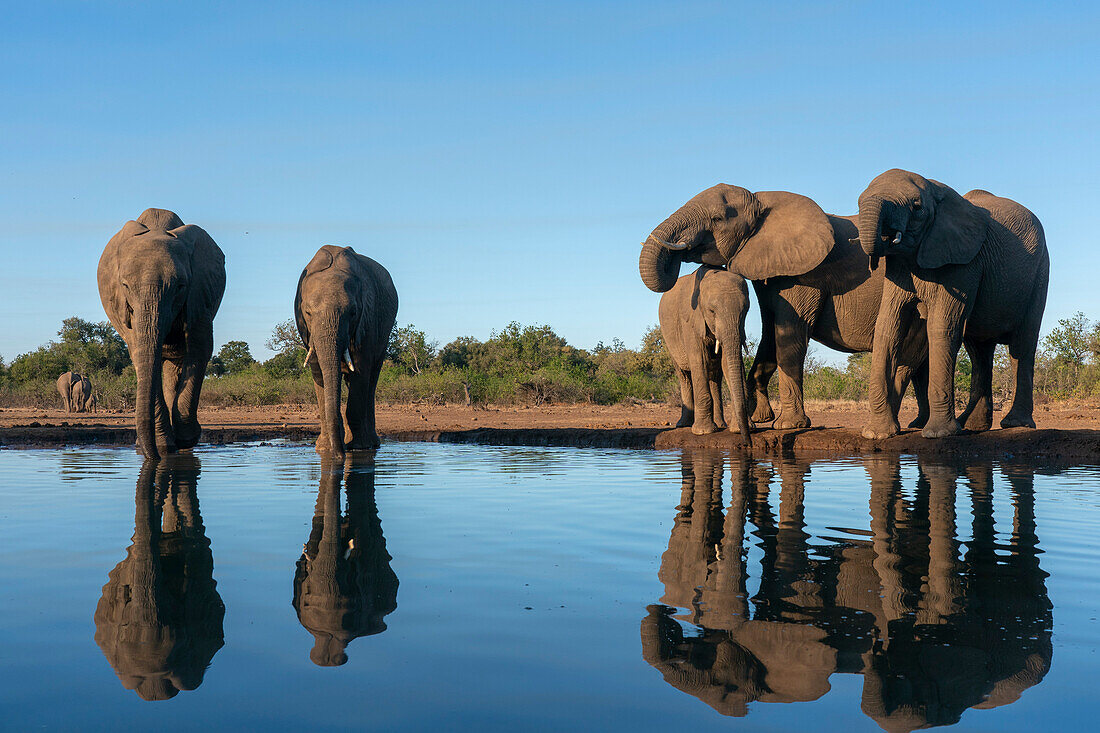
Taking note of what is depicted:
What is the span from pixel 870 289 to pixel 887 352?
1.21 meters

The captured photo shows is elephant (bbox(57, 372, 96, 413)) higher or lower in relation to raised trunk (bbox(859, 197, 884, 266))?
lower

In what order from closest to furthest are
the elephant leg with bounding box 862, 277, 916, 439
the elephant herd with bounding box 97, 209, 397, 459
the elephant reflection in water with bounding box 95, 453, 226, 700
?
1. the elephant reflection in water with bounding box 95, 453, 226, 700
2. the elephant herd with bounding box 97, 209, 397, 459
3. the elephant leg with bounding box 862, 277, 916, 439

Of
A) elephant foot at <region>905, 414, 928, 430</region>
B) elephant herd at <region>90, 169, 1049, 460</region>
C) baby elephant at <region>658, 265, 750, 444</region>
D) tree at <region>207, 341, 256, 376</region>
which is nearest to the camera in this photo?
Result: elephant herd at <region>90, 169, 1049, 460</region>

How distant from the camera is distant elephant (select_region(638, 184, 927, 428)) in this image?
11.3 m

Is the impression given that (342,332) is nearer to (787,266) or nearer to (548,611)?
(787,266)

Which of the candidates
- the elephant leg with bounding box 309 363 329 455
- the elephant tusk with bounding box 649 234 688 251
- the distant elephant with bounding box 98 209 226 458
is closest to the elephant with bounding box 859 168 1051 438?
the elephant tusk with bounding box 649 234 688 251

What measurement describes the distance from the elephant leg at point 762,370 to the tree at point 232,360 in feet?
100

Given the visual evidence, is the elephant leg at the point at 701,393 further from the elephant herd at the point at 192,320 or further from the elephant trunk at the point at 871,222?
the elephant herd at the point at 192,320

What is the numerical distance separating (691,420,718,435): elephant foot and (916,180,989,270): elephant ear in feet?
9.87

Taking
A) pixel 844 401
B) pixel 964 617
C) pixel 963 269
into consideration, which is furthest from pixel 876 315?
pixel 844 401

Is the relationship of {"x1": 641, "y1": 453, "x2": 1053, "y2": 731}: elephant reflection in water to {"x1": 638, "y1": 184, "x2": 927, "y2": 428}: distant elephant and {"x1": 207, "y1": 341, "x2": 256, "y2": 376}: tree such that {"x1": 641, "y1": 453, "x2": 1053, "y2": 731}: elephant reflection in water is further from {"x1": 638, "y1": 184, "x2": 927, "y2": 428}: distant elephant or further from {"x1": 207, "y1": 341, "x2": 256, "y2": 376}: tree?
{"x1": 207, "y1": 341, "x2": 256, "y2": 376}: tree

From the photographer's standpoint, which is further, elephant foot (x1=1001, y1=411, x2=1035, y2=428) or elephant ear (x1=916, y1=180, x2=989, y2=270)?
elephant foot (x1=1001, y1=411, x2=1035, y2=428)

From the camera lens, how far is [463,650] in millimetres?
2844

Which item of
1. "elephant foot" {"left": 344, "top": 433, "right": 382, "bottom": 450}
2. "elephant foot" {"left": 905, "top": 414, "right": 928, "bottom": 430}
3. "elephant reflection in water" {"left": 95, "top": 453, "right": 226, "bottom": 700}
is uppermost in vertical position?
"elephant foot" {"left": 905, "top": 414, "right": 928, "bottom": 430}
